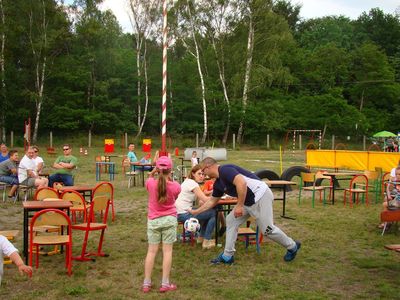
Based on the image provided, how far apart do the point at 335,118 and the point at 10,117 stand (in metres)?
26.8

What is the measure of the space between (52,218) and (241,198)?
83.8 inches

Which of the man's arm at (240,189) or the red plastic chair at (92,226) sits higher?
the man's arm at (240,189)

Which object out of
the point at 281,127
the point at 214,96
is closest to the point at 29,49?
the point at 214,96

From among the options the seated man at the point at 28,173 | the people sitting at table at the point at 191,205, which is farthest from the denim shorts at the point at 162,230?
the seated man at the point at 28,173

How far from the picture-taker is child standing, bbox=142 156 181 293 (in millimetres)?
5207

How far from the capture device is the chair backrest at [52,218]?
18.6ft

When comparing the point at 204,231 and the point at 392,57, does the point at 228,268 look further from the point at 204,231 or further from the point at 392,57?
the point at 392,57

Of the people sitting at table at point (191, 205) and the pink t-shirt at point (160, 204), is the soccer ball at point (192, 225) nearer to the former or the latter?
the people sitting at table at point (191, 205)

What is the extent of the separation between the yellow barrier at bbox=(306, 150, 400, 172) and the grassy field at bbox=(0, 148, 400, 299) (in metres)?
8.78

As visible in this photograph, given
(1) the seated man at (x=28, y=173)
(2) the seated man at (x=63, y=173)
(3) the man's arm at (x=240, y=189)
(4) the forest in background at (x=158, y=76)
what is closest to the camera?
(3) the man's arm at (x=240, y=189)

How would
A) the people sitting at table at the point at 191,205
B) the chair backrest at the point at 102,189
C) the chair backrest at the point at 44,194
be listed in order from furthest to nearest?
the chair backrest at the point at 102,189, the chair backrest at the point at 44,194, the people sitting at table at the point at 191,205

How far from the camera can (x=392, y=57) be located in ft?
180

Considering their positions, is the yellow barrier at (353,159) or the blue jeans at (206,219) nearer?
the blue jeans at (206,219)

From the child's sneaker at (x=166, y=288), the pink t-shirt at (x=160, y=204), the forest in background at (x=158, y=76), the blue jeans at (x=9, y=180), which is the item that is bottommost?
the child's sneaker at (x=166, y=288)
